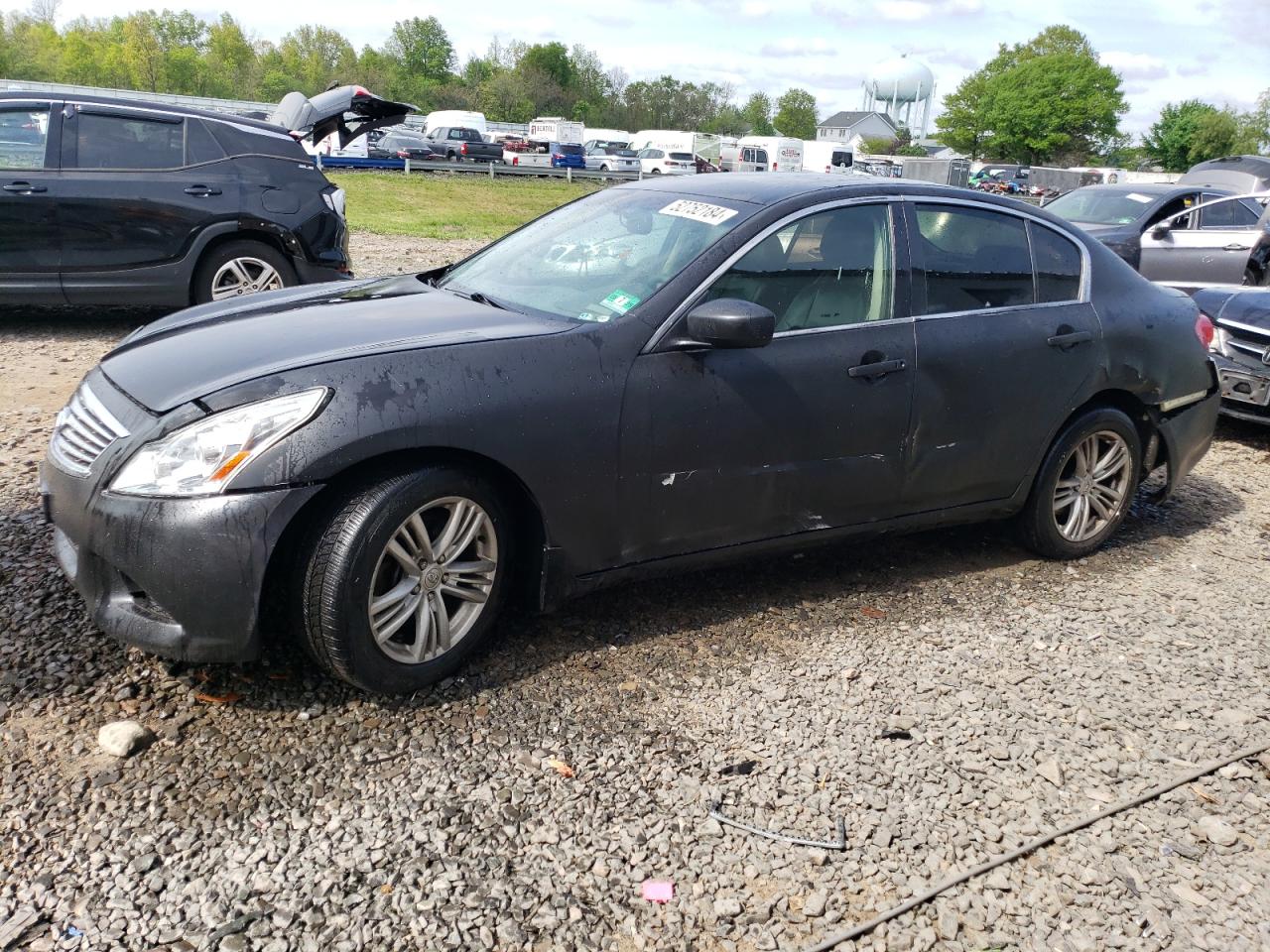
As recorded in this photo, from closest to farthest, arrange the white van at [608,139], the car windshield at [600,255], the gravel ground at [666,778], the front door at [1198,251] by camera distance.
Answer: the gravel ground at [666,778], the car windshield at [600,255], the front door at [1198,251], the white van at [608,139]

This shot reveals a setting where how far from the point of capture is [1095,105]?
88.2 meters

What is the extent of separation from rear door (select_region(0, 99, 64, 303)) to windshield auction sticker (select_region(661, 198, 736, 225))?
5.61 m

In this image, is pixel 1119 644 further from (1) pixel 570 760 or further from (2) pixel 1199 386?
(1) pixel 570 760

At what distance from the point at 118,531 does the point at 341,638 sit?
27.3 inches

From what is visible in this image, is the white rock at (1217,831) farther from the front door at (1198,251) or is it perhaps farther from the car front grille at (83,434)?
the front door at (1198,251)

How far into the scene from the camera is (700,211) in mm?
4133

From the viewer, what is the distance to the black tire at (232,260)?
8203 mm

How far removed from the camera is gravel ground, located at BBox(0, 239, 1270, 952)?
2578 millimetres

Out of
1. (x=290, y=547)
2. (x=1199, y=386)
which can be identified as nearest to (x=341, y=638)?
(x=290, y=547)

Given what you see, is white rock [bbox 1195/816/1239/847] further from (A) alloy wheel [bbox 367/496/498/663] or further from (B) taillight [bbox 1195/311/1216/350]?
(B) taillight [bbox 1195/311/1216/350]

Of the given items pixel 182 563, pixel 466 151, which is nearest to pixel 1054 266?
pixel 182 563

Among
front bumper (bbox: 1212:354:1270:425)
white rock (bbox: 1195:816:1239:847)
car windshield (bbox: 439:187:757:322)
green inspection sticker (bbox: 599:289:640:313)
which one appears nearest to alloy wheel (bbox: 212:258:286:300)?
car windshield (bbox: 439:187:757:322)

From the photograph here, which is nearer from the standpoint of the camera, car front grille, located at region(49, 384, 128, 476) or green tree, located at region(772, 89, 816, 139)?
car front grille, located at region(49, 384, 128, 476)

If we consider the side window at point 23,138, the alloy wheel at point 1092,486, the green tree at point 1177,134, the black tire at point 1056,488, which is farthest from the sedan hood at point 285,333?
the green tree at point 1177,134
